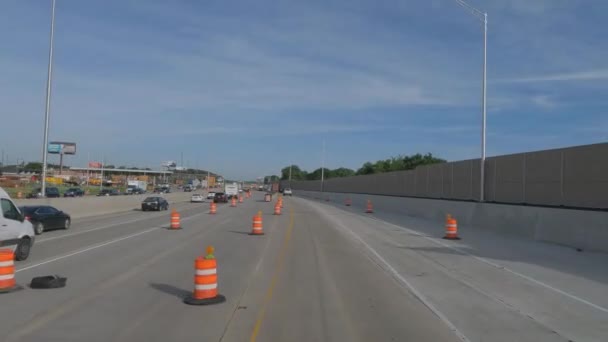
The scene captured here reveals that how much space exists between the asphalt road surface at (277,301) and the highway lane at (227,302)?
0.02m

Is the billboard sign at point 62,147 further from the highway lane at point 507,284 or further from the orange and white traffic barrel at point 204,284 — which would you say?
the orange and white traffic barrel at point 204,284

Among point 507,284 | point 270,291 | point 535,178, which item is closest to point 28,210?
point 270,291

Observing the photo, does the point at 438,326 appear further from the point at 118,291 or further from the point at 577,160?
the point at 577,160

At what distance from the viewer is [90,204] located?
39781mm

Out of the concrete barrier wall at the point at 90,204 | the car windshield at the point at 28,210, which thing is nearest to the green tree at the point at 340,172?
the concrete barrier wall at the point at 90,204

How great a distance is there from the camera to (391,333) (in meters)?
7.83

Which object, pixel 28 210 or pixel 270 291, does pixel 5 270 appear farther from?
pixel 28 210

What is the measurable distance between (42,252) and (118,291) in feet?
26.2

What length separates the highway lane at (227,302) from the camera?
7.77m

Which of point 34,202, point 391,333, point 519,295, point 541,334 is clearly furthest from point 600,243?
point 34,202

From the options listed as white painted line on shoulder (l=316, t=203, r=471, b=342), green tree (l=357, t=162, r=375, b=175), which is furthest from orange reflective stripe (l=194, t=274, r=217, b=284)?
green tree (l=357, t=162, r=375, b=175)

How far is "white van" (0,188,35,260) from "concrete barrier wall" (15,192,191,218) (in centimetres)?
1598

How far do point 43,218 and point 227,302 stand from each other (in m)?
18.4

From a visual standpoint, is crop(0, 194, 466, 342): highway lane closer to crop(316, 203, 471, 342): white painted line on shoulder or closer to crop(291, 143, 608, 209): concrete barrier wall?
crop(316, 203, 471, 342): white painted line on shoulder
